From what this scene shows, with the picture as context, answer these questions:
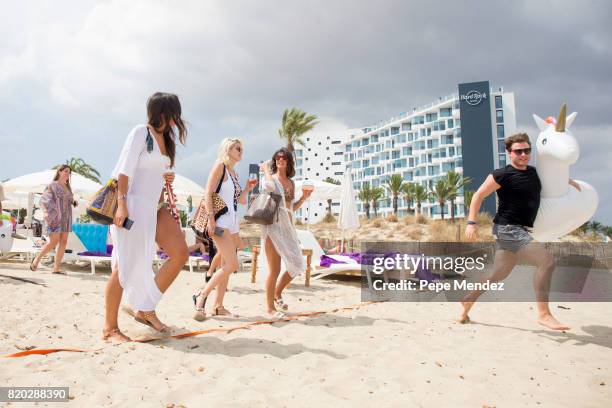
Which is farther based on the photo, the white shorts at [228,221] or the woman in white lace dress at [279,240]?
the woman in white lace dress at [279,240]

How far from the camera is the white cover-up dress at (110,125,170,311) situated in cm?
304

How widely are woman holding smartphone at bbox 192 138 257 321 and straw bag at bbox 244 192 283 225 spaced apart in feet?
0.48


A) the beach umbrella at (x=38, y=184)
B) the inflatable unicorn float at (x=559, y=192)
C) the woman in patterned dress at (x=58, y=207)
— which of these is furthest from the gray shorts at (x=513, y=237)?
the beach umbrella at (x=38, y=184)

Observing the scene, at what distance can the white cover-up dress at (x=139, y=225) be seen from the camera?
3.04 metres

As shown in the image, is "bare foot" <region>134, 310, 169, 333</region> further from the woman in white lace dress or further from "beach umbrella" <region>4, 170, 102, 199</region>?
"beach umbrella" <region>4, 170, 102, 199</region>

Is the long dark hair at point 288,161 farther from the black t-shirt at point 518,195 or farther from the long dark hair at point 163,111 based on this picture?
the black t-shirt at point 518,195

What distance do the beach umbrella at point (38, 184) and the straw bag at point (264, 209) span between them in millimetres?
8755

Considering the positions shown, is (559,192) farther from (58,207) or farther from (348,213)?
(348,213)

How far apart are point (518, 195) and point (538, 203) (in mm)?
225

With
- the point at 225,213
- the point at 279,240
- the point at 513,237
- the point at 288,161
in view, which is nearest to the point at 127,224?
the point at 225,213

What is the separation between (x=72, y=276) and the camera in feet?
24.9

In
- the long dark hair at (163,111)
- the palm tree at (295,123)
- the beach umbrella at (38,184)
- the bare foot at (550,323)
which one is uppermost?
the palm tree at (295,123)

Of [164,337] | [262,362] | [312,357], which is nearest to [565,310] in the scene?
[312,357]

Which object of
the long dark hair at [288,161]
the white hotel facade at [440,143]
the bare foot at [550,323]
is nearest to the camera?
the bare foot at [550,323]
